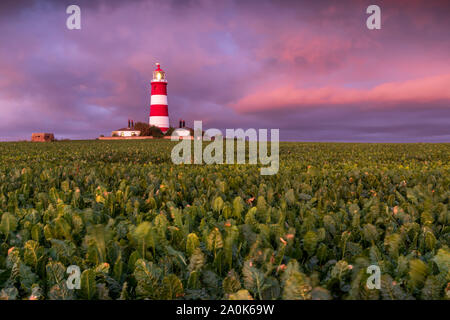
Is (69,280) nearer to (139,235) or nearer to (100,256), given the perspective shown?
(100,256)

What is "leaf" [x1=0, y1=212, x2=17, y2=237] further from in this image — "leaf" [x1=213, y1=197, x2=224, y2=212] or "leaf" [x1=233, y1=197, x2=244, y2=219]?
"leaf" [x1=233, y1=197, x2=244, y2=219]

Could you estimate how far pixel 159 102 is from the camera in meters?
50.3

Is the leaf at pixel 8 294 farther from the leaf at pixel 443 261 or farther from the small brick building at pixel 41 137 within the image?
the small brick building at pixel 41 137

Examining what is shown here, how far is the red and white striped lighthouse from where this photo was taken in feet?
163

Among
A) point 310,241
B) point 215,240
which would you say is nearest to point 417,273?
point 310,241

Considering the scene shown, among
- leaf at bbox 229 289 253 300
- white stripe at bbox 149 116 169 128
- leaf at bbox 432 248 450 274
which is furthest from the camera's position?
white stripe at bbox 149 116 169 128

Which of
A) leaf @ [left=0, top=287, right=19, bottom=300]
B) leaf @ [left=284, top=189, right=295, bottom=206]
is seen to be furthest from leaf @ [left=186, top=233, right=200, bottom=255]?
leaf @ [left=284, top=189, right=295, bottom=206]

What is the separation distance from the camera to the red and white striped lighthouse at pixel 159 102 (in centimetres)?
4972

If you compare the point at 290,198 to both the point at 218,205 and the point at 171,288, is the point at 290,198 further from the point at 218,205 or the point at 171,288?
the point at 171,288

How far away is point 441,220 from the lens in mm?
2275

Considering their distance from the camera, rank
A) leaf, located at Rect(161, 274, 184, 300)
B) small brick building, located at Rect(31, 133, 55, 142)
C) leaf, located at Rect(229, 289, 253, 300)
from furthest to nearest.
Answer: small brick building, located at Rect(31, 133, 55, 142) < leaf, located at Rect(161, 274, 184, 300) < leaf, located at Rect(229, 289, 253, 300)

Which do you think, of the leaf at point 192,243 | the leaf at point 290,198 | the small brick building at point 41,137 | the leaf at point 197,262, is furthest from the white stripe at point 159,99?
the leaf at point 197,262

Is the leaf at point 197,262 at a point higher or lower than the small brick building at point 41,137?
lower

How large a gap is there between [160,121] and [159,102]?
11.1 feet
